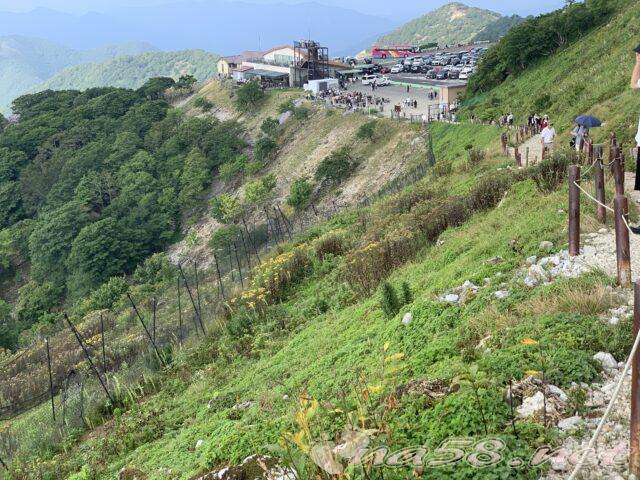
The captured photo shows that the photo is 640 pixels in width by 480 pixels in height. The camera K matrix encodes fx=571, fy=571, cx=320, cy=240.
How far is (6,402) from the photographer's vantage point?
567 inches

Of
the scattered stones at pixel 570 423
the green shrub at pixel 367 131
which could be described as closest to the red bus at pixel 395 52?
the green shrub at pixel 367 131

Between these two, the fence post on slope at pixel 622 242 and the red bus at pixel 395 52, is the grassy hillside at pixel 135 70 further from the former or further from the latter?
the fence post on slope at pixel 622 242

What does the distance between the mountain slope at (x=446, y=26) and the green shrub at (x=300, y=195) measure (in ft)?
353

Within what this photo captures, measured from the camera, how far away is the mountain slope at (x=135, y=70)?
171m

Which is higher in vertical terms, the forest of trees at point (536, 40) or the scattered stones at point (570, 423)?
the forest of trees at point (536, 40)

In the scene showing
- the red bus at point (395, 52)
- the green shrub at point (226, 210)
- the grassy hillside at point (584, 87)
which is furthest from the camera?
Answer: the red bus at point (395, 52)

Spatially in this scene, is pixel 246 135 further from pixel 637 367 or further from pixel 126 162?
pixel 637 367

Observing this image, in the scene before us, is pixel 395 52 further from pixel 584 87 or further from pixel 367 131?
pixel 584 87

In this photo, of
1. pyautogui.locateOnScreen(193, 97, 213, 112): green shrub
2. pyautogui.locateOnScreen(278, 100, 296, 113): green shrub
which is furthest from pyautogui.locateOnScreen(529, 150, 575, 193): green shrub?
pyautogui.locateOnScreen(193, 97, 213, 112): green shrub

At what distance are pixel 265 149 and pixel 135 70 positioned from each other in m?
147

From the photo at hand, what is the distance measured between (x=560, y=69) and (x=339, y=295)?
2695 cm

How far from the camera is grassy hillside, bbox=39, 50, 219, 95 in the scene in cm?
17100

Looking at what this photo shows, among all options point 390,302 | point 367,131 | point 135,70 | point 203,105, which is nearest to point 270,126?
point 367,131

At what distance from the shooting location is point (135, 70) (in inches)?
6895
